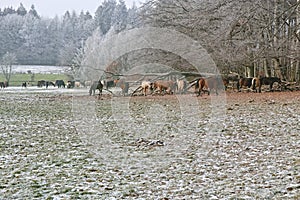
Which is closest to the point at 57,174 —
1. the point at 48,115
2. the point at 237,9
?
the point at 48,115

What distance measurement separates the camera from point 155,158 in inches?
291

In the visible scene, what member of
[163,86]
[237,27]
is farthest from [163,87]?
[237,27]

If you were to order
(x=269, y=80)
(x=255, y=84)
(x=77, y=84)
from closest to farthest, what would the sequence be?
(x=269, y=80), (x=255, y=84), (x=77, y=84)

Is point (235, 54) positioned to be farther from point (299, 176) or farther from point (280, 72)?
point (299, 176)

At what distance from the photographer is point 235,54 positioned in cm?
2273

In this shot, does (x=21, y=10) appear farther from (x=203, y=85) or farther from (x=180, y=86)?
(x=203, y=85)

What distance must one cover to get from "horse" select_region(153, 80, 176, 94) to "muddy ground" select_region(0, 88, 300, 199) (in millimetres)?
12975

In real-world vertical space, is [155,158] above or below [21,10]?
below

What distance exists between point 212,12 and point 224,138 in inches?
397

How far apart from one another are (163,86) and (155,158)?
61.2ft

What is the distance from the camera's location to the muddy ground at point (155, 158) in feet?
17.4

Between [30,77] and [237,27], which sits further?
[30,77]

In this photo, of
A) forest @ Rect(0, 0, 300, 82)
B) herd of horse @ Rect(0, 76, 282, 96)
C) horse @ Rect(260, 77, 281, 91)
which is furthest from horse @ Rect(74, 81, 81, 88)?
horse @ Rect(260, 77, 281, 91)

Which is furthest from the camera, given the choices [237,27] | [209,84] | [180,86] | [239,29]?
[180,86]
